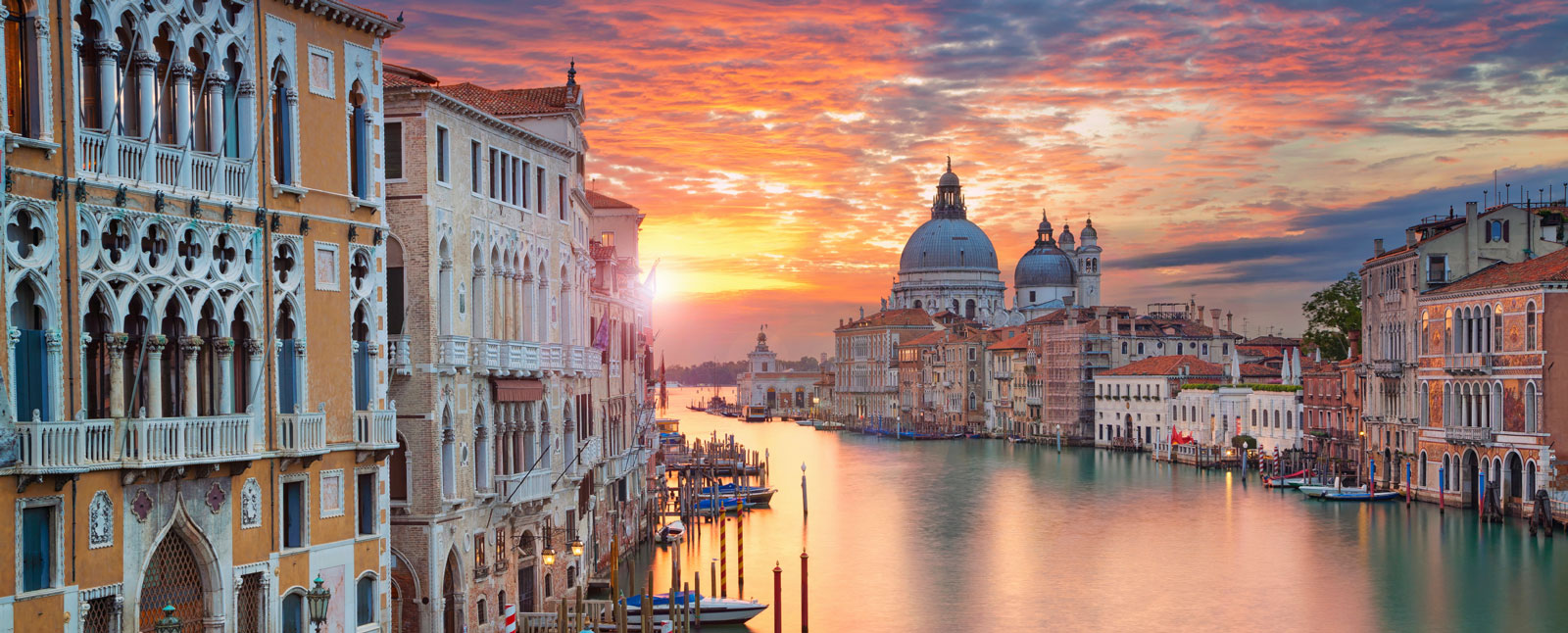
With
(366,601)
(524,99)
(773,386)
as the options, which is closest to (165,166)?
(366,601)

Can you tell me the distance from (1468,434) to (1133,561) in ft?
31.4

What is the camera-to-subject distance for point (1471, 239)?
120 feet

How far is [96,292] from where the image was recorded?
445 inches

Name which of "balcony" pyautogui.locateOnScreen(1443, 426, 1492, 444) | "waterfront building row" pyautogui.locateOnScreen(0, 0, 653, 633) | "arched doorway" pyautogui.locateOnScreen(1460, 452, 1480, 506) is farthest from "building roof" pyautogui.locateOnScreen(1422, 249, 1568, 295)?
"waterfront building row" pyautogui.locateOnScreen(0, 0, 653, 633)

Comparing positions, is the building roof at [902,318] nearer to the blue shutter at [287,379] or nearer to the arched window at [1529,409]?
the arched window at [1529,409]

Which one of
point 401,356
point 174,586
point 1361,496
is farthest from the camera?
point 1361,496

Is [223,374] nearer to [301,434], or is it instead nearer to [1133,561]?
[301,434]

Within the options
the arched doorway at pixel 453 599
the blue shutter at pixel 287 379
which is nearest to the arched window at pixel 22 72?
the blue shutter at pixel 287 379

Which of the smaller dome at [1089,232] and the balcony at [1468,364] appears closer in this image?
the balcony at [1468,364]

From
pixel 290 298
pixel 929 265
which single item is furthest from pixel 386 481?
pixel 929 265

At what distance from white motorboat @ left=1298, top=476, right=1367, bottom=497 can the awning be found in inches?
1109

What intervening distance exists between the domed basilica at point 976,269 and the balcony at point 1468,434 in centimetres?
6816

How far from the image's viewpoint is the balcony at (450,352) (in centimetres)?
1675

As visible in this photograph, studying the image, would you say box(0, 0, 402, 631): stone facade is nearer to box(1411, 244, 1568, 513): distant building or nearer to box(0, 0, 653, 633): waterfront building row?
box(0, 0, 653, 633): waterfront building row
